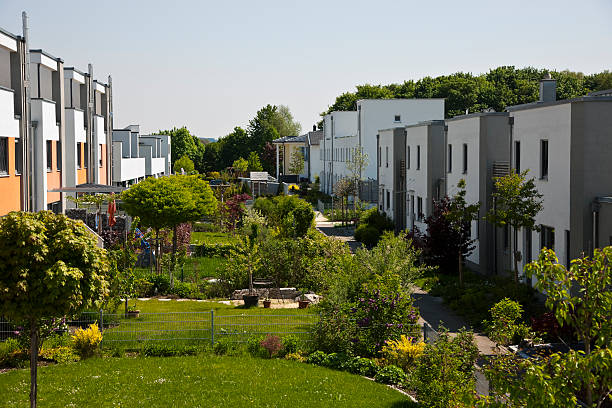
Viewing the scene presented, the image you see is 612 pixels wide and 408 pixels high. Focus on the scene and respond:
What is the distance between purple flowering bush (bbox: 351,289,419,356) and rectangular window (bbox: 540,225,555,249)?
21.6 ft

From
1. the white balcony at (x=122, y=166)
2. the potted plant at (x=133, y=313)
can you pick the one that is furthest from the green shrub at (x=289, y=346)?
the white balcony at (x=122, y=166)

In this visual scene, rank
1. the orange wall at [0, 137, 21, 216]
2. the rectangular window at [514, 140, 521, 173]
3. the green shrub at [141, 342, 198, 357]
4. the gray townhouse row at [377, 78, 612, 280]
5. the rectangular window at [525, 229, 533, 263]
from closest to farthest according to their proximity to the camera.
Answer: the green shrub at [141, 342, 198, 357], the gray townhouse row at [377, 78, 612, 280], the rectangular window at [525, 229, 533, 263], the rectangular window at [514, 140, 521, 173], the orange wall at [0, 137, 21, 216]

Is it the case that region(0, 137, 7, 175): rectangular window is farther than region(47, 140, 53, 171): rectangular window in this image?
No

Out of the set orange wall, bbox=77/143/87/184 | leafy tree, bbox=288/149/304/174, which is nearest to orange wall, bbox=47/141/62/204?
orange wall, bbox=77/143/87/184

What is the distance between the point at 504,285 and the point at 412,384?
8988 millimetres

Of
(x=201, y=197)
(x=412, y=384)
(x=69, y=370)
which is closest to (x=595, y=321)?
(x=412, y=384)

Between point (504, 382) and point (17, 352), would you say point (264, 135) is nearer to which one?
point (17, 352)

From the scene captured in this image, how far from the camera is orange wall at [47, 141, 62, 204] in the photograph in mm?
33969

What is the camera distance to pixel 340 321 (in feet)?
57.0

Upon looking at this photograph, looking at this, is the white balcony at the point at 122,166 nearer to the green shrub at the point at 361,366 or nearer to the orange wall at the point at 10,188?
the orange wall at the point at 10,188

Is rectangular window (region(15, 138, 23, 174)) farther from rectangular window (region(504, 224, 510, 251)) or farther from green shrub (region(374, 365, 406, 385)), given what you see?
rectangular window (region(504, 224, 510, 251))

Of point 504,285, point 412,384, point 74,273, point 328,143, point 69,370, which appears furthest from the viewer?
point 328,143

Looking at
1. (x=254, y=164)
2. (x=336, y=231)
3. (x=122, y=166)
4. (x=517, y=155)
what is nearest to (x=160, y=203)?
(x=517, y=155)

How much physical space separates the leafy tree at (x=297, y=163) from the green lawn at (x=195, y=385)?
93039mm
